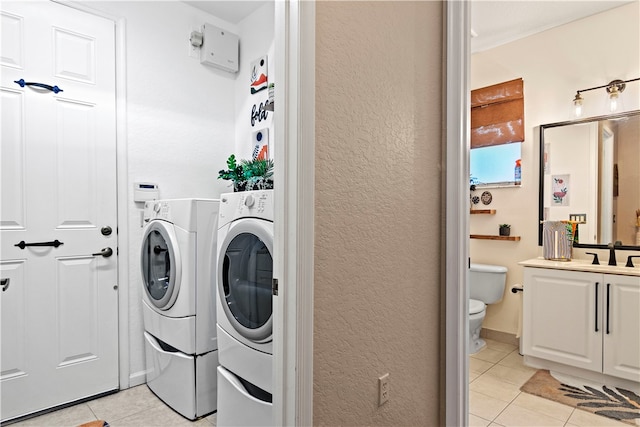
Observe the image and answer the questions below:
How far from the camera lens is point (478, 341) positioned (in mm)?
3152

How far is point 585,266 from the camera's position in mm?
2535

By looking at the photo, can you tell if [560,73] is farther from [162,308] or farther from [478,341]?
[162,308]

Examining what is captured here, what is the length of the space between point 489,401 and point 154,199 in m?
2.46

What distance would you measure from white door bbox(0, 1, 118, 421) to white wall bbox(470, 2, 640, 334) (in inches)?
117

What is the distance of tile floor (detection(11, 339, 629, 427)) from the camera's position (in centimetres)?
203

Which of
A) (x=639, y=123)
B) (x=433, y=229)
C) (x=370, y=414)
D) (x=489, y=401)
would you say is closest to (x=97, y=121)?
(x=433, y=229)

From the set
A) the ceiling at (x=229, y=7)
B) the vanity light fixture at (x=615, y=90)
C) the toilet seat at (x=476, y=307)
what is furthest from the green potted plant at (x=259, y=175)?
the vanity light fixture at (x=615, y=90)

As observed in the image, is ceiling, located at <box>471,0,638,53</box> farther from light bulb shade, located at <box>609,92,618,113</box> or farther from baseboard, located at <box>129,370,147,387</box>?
baseboard, located at <box>129,370,147,387</box>

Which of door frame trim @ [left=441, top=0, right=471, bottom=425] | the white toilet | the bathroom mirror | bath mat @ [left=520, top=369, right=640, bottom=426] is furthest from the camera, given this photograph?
the white toilet

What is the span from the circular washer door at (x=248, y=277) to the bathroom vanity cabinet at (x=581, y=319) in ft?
6.80

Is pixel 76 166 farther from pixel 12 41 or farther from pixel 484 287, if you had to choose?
pixel 484 287

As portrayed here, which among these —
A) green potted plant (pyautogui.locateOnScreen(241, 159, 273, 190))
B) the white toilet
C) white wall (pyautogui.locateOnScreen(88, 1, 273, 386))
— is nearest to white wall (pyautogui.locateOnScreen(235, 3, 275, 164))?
white wall (pyautogui.locateOnScreen(88, 1, 273, 386))

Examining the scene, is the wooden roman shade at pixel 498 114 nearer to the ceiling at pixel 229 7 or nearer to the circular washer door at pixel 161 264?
the ceiling at pixel 229 7

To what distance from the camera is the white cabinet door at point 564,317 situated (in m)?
2.46
